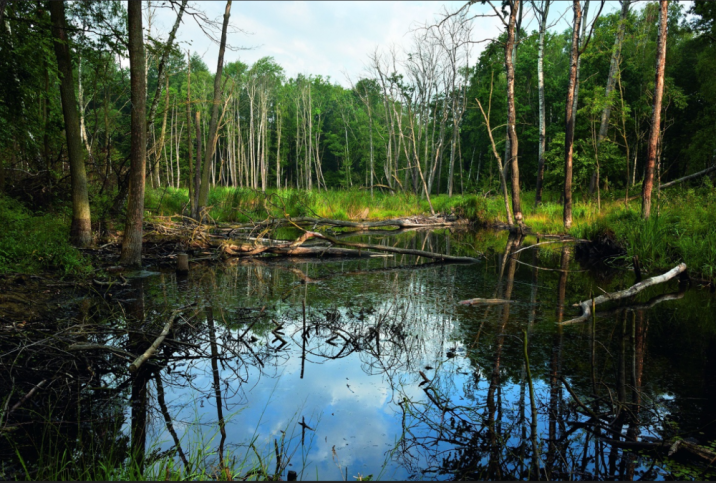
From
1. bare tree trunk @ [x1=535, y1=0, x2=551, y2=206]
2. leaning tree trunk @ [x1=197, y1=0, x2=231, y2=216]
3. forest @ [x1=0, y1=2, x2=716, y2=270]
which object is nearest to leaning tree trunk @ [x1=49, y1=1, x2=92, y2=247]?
forest @ [x1=0, y1=2, x2=716, y2=270]

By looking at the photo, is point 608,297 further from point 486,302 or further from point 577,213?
point 577,213

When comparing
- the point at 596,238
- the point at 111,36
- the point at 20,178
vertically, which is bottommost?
the point at 596,238

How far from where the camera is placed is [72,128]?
7844mm

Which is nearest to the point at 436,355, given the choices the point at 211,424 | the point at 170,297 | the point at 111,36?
the point at 211,424

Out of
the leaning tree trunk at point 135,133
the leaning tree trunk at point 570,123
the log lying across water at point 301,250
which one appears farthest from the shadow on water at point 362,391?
the leaning tree trunk at point 570,123

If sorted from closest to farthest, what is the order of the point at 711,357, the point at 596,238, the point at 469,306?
the point at 711,357, the point at 469,306, the point at 596,238

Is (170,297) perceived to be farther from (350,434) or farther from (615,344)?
(615,344)

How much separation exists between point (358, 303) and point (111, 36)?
21.6 ft

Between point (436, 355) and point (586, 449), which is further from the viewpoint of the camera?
point (436, 355)

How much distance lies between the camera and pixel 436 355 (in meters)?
4.17

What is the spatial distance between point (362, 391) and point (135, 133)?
20.8 feet

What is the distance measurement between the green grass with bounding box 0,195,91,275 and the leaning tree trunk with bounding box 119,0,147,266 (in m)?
0.81

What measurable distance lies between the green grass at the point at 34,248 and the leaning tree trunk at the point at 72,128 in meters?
0.32

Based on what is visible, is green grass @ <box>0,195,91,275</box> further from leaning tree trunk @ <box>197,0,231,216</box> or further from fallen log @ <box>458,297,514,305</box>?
leaning tree trunk @ <box>197,0,231,216</box>
